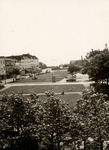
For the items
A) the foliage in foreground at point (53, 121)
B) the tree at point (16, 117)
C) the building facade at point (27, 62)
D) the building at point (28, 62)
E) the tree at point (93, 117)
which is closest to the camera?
the tree at point (93, 117)

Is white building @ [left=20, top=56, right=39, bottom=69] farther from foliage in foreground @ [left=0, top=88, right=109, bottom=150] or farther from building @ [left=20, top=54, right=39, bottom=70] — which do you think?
foliage in foreground @ [left=0, top=88, right=109, bottom=150]

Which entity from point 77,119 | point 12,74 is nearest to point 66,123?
point 77,119

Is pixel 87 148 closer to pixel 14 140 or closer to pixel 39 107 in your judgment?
pixel 39 107

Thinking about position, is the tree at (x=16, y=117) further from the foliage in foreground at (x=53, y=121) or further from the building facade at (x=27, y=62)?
the building facade at (x=27, y=62)

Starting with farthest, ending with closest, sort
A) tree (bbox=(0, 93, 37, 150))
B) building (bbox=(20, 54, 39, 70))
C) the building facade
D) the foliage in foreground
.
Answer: building (bbox=(20, 54, 39, 70)) → the building facade → tree (bbox=(0, 93, 37, 150)) → the foliage in foreground

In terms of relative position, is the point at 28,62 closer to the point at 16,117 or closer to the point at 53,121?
the point at 16,117

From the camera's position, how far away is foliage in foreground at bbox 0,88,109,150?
10547 mm

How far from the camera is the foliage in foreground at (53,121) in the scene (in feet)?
34.6

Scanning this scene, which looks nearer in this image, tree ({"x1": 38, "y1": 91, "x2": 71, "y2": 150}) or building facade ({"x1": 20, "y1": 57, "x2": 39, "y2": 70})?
tree ({"x1": 38, "y1": 91, "x2": 71, "y2": 150})

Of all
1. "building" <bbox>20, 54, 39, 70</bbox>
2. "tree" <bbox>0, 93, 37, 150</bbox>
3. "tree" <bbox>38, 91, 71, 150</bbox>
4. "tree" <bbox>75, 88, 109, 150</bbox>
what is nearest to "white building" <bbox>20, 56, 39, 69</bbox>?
"building" <bbox>20, 54, 39, 70</bbox>

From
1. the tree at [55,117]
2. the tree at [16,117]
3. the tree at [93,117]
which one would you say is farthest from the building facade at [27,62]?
the tree at [93,117]

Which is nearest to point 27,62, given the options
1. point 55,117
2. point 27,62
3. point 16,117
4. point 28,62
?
point 27,62

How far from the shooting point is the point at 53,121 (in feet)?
34.8

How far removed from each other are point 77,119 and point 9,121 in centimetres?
482
